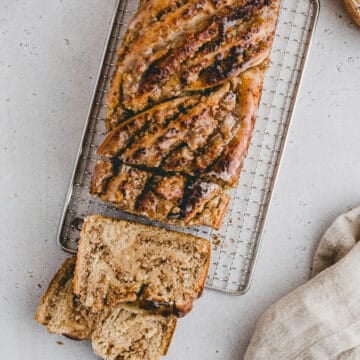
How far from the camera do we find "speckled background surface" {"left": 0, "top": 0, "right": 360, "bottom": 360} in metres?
4.70

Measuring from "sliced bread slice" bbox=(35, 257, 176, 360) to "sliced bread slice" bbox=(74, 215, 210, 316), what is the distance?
15 centimetres

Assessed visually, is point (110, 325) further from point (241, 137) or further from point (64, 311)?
point (241, 137)

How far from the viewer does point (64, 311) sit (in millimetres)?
4438

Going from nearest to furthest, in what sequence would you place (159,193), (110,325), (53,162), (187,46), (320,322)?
(187,46), (159,193), (110,325), (320,322), (53,162)

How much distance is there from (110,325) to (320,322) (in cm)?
156

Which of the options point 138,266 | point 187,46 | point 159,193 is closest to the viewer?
point 187,46

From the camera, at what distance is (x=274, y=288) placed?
190 inches

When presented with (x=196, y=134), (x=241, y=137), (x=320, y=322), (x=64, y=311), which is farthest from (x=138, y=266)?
(x=320, y=322)

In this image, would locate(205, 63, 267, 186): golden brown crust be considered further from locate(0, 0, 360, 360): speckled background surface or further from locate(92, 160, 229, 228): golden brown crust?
locate(0, 0, 360, 360): speckled background surface

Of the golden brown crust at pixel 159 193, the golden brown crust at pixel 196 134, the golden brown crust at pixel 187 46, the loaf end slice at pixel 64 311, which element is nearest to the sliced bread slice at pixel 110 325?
the loaf end slice at pixel 64 311

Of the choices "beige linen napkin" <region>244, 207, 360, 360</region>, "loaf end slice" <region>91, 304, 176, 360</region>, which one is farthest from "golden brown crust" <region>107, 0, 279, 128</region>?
"beige linen napkin" <region>244, 207, 360, 360</region>

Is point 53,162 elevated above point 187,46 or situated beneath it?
situated beneath

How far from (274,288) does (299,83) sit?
1.60 m

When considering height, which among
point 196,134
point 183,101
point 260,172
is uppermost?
point 183,101
